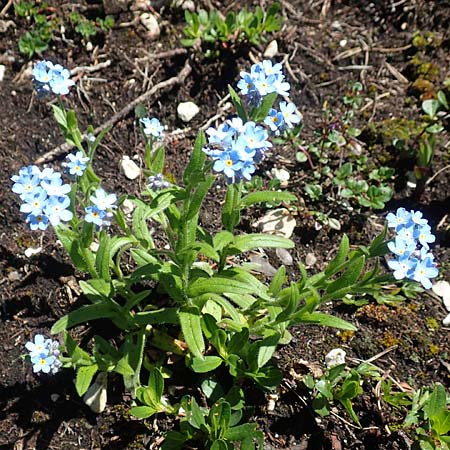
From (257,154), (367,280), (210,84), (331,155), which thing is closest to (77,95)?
(210,84)

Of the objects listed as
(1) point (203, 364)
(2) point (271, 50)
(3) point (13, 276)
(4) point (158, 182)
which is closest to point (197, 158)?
(4) point (158, 182)

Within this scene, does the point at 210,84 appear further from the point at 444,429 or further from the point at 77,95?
the point at 444,429

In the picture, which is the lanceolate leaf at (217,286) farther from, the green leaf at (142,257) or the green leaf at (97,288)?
the green leaf at (97,288)

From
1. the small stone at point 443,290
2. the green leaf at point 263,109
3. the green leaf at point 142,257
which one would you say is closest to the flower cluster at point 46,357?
the green leaf at point 142,257

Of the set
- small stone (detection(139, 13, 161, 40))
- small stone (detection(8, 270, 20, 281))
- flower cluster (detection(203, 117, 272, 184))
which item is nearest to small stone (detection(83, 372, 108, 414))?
small stone (detection(8, 270, 20, 281))

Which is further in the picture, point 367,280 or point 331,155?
point 331,155

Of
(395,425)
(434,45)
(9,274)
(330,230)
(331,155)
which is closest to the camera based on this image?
(395,425)
